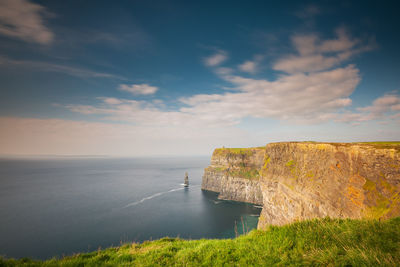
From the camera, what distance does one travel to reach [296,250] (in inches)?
220

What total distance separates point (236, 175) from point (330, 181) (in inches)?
2438

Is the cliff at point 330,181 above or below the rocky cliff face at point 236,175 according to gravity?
above

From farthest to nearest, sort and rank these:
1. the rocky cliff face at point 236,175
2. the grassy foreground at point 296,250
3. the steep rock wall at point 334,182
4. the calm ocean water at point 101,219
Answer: the rocky cliff face at point 236,175, the calm ocean water at point 101,219, the steep rock wall at point 334,182, the grassy foreground at point 296,250

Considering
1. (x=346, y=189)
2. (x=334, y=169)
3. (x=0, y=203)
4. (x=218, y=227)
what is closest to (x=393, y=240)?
Answer: (x=346, y=189)

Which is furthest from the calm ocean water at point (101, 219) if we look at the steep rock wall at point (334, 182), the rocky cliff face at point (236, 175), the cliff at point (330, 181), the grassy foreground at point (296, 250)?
the grassy foreground at point (296, 250)

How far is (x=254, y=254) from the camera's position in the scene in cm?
592

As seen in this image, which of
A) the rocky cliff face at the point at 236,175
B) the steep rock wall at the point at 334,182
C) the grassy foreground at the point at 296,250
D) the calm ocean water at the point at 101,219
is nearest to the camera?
the grassy foreground at the point at 296,250

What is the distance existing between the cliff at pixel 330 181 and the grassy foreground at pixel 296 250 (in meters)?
1.57

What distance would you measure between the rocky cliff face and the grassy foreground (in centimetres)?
7000

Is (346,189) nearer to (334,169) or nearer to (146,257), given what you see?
(334,169)

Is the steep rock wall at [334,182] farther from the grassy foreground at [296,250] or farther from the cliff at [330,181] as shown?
the grassy foreground at [296,250]

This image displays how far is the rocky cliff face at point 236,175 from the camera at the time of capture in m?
71.6

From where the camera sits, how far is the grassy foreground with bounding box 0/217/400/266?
4596mm

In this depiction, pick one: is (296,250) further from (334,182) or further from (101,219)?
(101,219)
